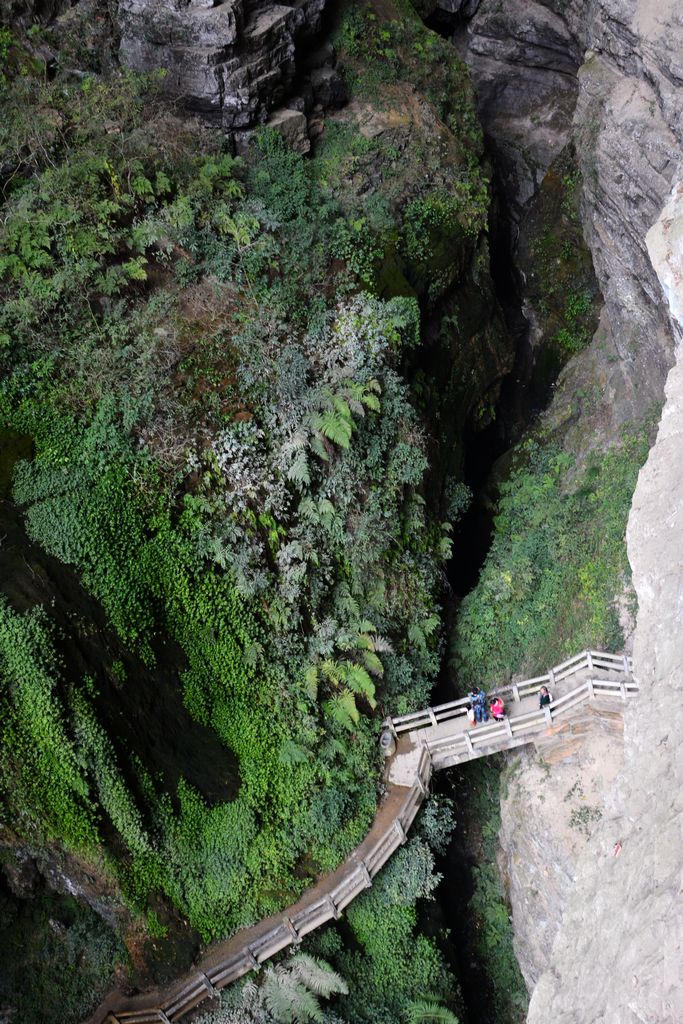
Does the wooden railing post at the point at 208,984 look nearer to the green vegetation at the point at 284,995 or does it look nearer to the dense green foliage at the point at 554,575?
the green vegetation at the point at 284,995

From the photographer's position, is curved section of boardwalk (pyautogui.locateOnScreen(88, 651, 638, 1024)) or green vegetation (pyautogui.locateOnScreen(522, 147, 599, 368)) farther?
green vegetation (pyautogui.locateOnScreen(522, 147, 599, 368))

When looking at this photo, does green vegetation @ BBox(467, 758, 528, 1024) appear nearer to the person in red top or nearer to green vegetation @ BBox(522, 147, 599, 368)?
the person in red top

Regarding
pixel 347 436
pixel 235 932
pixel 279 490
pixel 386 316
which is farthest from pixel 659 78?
pixel 235 932

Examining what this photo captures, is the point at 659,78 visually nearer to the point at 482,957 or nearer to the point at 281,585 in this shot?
the point at 281,585

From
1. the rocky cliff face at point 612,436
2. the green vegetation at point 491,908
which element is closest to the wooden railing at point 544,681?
the rocky cliff face at point 612,436

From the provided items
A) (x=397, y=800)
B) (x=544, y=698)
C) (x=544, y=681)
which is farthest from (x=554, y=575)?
(x=397, y=800)

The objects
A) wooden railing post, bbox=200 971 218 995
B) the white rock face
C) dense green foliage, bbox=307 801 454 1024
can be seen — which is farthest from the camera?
dense green foliage, bbox=307 801 454 1024

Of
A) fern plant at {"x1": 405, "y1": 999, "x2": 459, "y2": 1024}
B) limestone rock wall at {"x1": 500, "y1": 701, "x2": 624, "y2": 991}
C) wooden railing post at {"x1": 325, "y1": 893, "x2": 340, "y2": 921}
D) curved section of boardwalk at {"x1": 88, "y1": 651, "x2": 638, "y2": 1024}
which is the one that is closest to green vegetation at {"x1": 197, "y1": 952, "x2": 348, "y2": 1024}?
curved section of boardwalk at {"x1": 88, "y1": 651, "x2": 638, "y2": 1024}
